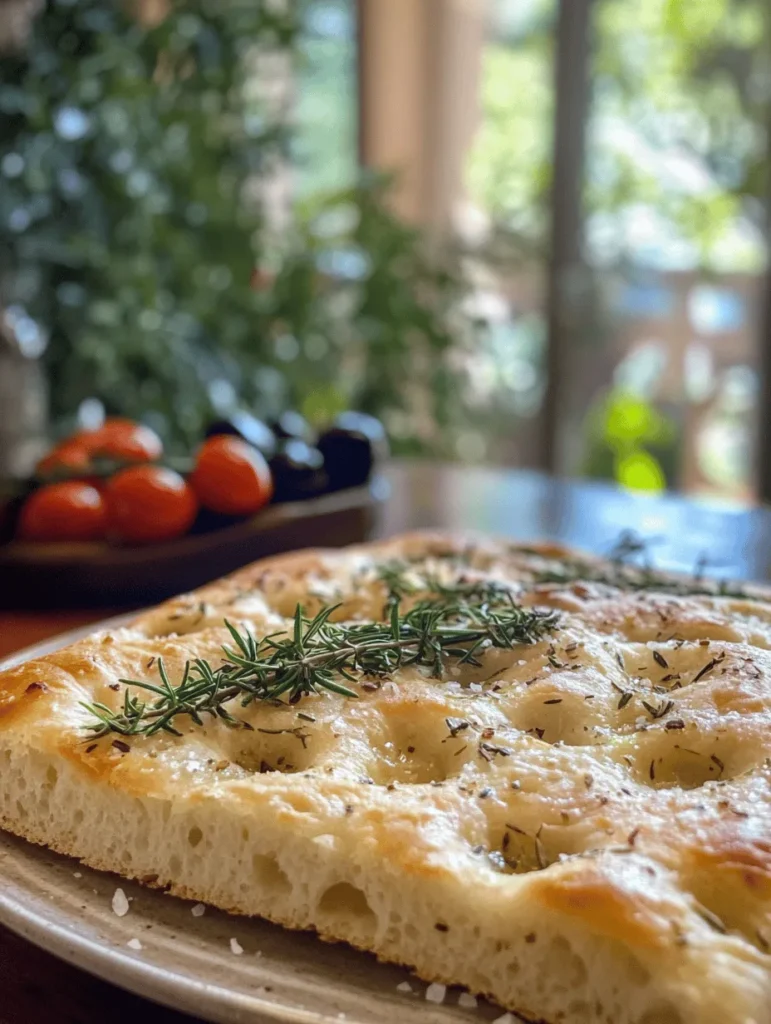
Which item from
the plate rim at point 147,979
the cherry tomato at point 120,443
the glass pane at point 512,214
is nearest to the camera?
the plate rim at point 147,979

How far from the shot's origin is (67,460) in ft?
6.72

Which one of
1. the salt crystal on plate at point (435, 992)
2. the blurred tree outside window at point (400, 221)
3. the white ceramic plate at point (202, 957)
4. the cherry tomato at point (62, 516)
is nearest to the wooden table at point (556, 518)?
the cherry tomato at point (62, 516)

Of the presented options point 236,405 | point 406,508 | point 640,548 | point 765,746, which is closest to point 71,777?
point 765,746

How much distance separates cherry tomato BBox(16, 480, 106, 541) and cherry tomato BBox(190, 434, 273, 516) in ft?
0.63

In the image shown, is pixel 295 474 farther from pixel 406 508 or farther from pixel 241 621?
pixel 241 621

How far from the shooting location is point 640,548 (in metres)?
1.53

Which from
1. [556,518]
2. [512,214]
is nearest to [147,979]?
[556,518]

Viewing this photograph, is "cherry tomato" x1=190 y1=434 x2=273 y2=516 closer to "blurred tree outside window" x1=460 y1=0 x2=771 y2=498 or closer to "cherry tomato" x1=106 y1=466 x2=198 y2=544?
"cherry tomato" x1=106 y1=466 x2=198 y2=544

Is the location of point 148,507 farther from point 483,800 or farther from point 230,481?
point 483,800

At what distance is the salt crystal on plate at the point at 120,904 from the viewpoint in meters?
0.83

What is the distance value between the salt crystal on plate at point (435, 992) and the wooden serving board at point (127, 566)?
1105 mm

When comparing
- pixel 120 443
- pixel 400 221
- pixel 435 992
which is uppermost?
pixel 400 221

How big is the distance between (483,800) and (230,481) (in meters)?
1.17

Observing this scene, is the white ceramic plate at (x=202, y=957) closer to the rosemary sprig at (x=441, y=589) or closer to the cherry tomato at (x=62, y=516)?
the rosemary sprig at (x=441, y=589)
